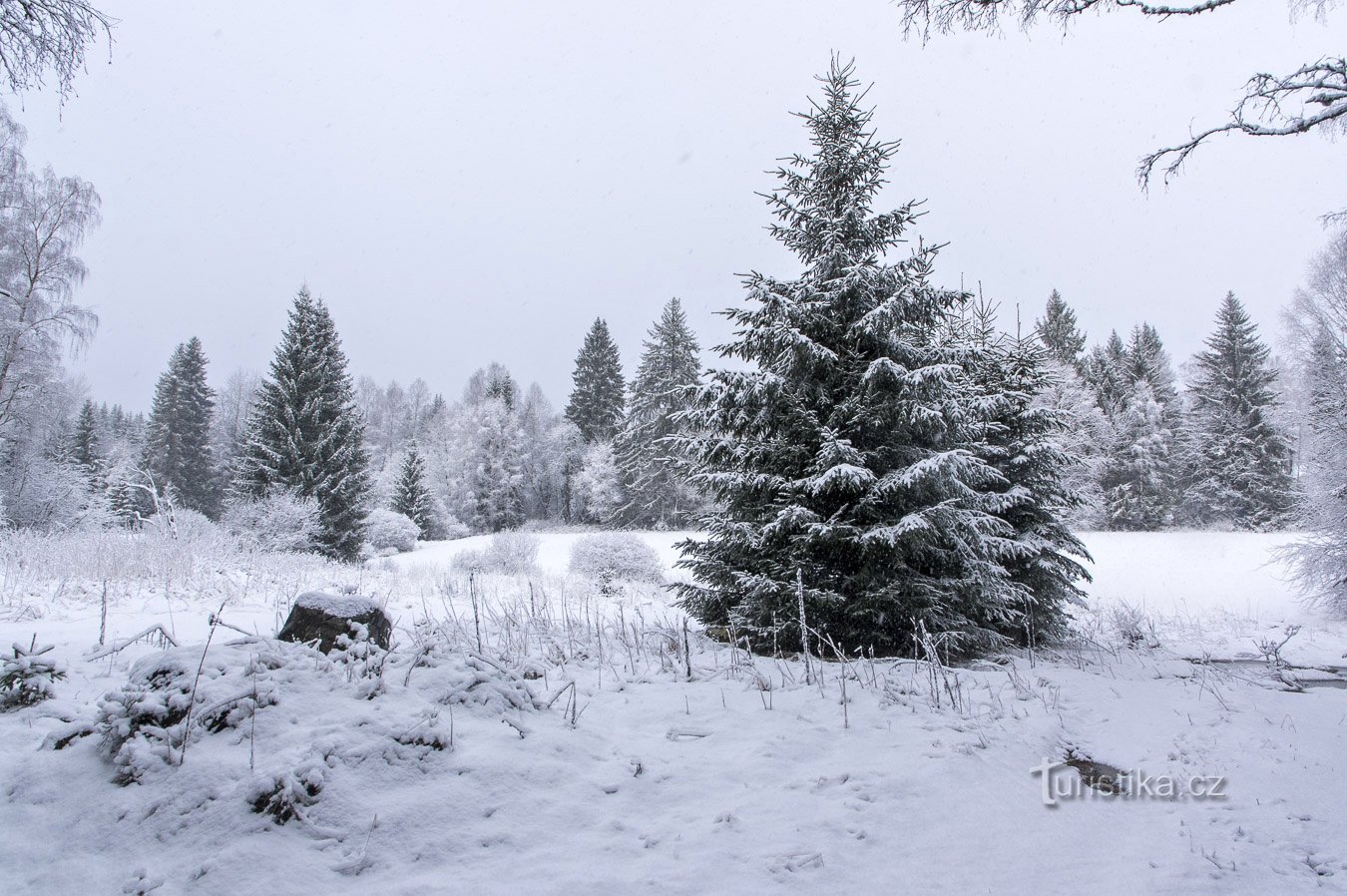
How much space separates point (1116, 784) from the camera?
3.30 m

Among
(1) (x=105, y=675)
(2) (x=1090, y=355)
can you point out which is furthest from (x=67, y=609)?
(2) (x=1090, y=355)

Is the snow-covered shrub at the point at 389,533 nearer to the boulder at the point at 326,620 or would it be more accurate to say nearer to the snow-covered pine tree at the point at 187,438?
the snow-covered pine tree at the point at 187,438

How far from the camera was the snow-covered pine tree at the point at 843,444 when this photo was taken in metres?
6.39

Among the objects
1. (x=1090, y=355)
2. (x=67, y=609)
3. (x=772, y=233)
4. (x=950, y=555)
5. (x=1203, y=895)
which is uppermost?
(x=1090, y=355)

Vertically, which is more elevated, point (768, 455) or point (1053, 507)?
point (768, 455)

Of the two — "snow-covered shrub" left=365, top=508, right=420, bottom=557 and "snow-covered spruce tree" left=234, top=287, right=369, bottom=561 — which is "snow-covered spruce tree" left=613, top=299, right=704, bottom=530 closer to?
"snow-covered shrub" left=365, top=508, right=420, bottom=557

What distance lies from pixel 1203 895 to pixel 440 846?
2.93m

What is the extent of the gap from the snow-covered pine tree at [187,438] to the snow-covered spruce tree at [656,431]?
2579 cm

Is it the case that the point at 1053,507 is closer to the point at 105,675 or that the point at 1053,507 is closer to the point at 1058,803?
the point at 1058,803

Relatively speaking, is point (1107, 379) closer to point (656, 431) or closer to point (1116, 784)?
point (656, 431)

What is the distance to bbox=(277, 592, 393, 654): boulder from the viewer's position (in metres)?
4.13

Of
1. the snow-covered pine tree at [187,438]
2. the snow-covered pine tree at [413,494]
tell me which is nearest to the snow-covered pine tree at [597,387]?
the snow-covered pine tree at [413,494]

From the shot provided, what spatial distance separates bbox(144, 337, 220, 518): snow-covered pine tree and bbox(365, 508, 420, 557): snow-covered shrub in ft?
58.7

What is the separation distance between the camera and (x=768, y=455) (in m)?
7.10
